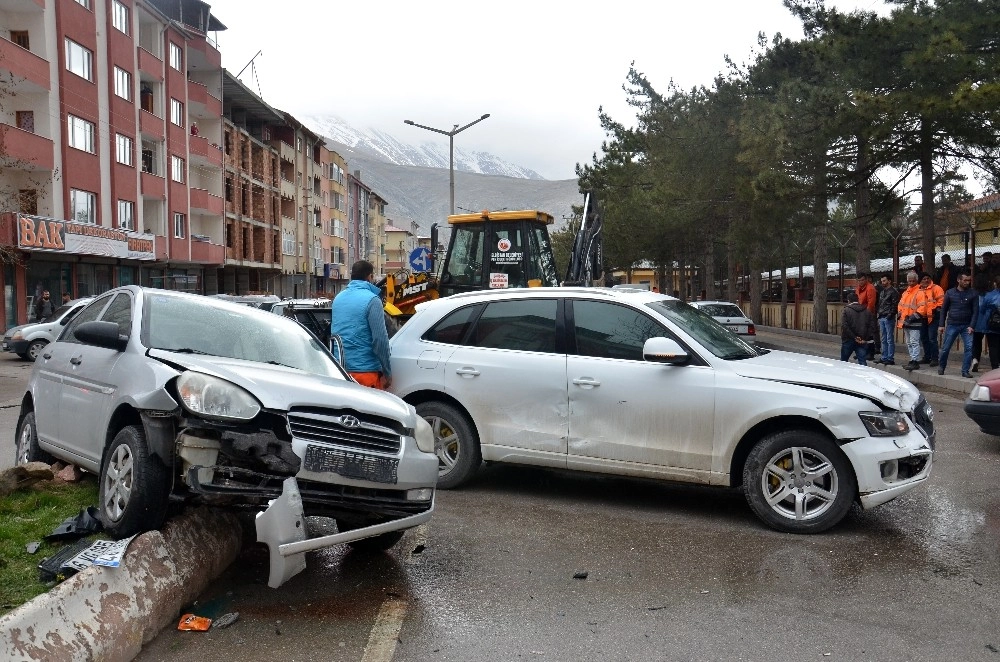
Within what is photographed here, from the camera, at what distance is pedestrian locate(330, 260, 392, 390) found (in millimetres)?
7652

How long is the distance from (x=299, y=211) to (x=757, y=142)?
54.8 metres

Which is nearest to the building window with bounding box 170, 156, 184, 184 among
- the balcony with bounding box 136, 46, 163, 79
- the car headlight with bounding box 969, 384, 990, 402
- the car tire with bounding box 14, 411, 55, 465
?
the balcony with bounding box 136, 46, 163, 79

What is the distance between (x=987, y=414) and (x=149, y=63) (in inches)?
1666

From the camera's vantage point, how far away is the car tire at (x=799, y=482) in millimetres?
6023

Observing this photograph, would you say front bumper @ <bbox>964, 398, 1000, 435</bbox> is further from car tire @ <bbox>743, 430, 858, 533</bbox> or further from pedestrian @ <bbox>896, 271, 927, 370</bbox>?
pedestrian @ <bbox>896, 271, 927, 370</bbox>

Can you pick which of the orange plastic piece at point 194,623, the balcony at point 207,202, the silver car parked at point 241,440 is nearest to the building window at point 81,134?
the balcony at point 207,202

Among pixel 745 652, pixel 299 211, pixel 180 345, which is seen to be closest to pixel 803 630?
pixel 745 652

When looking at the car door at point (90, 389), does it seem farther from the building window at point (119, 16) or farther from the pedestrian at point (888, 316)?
the building window at point (119, 16)

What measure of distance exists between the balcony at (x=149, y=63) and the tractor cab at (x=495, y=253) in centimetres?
3238

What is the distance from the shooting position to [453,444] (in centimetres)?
742

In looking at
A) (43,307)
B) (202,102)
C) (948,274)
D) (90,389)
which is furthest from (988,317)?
(202,102)

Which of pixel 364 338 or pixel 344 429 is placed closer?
pixel 344 429

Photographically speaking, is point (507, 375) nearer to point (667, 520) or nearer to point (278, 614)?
point (667, 520)

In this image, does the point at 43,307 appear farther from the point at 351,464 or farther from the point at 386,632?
the point at 386,632
